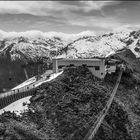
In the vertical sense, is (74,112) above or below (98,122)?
above

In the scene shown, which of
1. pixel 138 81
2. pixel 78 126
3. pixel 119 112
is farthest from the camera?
pixel 138 81

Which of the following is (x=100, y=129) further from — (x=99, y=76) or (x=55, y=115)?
(x=99, y=76)

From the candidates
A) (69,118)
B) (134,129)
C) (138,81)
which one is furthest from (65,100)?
Result: (138,81)

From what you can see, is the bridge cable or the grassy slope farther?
the bridge cable

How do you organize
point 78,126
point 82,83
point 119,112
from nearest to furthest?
point 78,126
point 119,112
point 82,83

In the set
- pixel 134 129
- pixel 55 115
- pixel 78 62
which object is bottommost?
pixel 134 129

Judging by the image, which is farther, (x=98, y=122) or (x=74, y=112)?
(x=74, y=112)

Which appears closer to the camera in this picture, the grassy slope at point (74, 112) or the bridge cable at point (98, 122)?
the grassy slope at point (74, 112)

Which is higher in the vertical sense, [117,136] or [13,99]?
[13,99]

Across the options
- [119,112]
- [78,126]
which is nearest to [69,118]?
[78,126]

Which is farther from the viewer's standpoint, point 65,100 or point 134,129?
point 134,129
